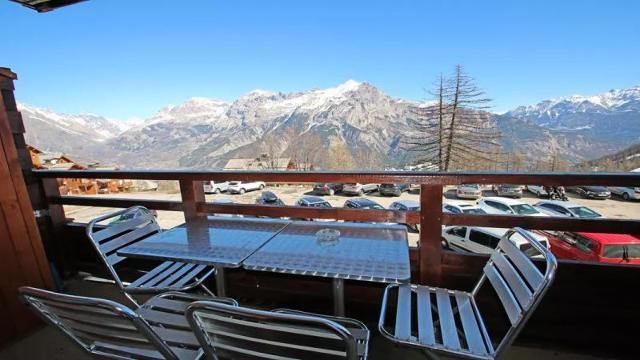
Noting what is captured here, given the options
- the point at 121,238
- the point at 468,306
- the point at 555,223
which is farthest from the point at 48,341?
the point at 555,223

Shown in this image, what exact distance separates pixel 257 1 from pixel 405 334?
46.1 ft

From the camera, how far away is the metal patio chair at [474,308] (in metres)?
0.93

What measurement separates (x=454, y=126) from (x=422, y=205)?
82.0 ft

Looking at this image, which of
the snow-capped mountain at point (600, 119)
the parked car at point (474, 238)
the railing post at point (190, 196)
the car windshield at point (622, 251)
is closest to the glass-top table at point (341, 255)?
the railing post at point (190, 196)

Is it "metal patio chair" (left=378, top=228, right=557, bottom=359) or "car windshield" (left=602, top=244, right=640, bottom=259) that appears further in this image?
"car windshield" (left=602, top=244, right=640, bottom=259)

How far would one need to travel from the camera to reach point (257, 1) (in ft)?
39.1

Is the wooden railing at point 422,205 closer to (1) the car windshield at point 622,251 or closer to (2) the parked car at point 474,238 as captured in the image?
(2) the parked car at point 474,238

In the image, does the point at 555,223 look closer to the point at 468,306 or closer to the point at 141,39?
the point at 468,306

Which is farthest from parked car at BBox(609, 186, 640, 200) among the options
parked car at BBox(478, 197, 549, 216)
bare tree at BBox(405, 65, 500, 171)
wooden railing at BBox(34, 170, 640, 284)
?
wooden railing at BBox(34, 170, 640, 284)

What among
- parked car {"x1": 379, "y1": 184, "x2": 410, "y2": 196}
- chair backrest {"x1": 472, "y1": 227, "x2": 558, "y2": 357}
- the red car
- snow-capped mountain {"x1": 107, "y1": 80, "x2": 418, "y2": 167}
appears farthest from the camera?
snow-capped mountain {"x1": 107, "y1": 80, "x2": 418, "y2": 167}

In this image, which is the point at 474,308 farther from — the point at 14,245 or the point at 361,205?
the point at 361,205

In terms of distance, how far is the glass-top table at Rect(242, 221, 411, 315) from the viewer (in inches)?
44.1

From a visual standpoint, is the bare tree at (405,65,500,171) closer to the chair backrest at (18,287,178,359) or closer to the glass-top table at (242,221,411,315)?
the glass-top table at (242,221,411,315)

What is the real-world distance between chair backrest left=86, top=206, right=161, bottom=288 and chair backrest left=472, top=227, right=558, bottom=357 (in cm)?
189
